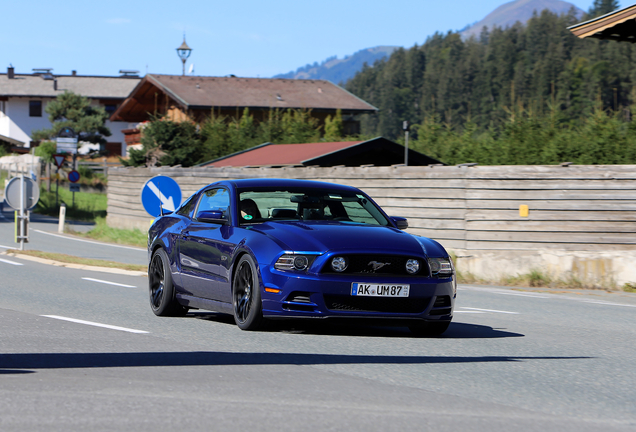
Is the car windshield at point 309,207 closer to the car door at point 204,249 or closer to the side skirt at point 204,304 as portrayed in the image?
the car door at point 204,249

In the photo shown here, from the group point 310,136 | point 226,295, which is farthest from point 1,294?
point 310,136

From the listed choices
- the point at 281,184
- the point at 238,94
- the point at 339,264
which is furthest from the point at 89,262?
the point at 238,94

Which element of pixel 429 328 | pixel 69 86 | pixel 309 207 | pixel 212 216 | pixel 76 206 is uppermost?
pixel 69 86

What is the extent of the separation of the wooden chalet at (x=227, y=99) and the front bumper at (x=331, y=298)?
43.9 m

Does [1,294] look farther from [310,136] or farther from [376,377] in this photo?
[310,136]

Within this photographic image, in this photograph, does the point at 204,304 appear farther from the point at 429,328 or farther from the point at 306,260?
the point at 429,328

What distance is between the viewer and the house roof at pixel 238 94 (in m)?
54.8

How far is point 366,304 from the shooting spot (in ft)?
25.4

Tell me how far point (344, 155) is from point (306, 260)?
23.4 m

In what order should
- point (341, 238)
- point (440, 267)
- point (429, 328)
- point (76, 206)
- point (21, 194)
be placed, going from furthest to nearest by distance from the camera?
point (76, 206), point (21, 194), point (429, 328), point (440, 267), point (341, 238)

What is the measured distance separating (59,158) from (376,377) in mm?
40686

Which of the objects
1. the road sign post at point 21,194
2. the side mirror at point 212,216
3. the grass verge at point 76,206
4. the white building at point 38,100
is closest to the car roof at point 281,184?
the side mirror at point 212,216

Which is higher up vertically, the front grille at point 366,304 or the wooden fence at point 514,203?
the wooden fence at point 514,203

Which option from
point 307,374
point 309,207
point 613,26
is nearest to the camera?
point 307,374
